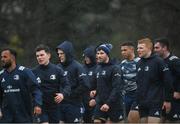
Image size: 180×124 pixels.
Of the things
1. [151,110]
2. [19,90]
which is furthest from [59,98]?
[151,110]

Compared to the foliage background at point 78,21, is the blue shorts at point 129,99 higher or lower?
lower

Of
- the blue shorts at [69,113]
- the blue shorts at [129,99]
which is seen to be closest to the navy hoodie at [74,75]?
the blue shorts at [69,113]

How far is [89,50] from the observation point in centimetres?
2050

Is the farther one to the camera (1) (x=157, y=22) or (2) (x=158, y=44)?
(1) (x=157, y=22)

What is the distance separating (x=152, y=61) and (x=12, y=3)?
17109 mm

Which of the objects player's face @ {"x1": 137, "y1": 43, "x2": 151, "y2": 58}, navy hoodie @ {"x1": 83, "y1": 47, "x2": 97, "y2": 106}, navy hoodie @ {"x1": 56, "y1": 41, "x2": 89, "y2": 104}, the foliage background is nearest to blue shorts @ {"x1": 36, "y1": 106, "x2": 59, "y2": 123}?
navy hoodie @ {"x1": 56, "y1": 41, "x2": 89, "y2": 104}

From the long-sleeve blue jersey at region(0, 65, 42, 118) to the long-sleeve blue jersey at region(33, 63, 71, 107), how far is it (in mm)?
1444

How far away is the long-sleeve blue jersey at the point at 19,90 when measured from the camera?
16.6 m

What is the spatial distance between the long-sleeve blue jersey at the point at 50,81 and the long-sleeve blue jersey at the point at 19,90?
4.74 feet

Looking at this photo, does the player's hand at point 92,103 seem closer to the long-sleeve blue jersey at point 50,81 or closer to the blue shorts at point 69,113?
the blue shorts at point 69,113

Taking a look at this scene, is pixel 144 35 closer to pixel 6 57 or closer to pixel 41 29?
pixel 41 29

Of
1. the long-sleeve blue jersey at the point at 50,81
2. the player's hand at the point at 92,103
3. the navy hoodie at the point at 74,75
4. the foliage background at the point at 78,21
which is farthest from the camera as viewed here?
the foliage background at the point at 78,21

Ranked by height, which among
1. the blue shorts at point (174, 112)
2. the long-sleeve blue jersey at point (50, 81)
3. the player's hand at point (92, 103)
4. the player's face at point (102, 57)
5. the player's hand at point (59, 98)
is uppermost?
the player's face at point (102, 57)

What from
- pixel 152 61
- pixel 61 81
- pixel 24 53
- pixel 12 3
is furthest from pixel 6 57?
pixel 12 3
